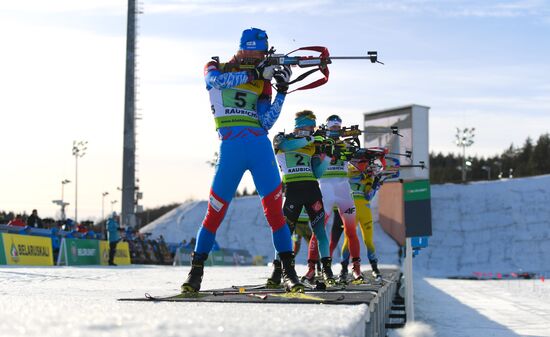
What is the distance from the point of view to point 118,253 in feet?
98.9


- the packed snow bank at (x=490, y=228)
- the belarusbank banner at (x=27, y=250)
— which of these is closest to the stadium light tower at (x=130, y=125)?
the packed snow bank at (x=490, y=228)

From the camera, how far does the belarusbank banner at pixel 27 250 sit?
21016mm

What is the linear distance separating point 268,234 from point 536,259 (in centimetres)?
2171

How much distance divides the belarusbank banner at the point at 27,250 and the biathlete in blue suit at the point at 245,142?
15385mm

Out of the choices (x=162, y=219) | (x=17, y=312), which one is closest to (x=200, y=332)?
(x=17, y=312)

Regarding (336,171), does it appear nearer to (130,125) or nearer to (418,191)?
(418,191)

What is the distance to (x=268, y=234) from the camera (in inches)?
2601

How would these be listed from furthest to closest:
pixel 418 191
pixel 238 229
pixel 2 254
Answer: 1. pixel 238 229
2. pixel 2 254
3. pixel 418 191

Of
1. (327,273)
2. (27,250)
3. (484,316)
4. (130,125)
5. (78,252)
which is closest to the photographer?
(327,273)

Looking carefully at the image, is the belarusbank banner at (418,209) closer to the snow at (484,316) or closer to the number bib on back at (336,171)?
the snow at (484,316)

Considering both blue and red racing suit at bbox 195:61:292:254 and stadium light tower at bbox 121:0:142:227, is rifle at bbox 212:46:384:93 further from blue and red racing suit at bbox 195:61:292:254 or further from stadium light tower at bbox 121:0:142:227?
stadium light tower at bbox 121:0:142:227

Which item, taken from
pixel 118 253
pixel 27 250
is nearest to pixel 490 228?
pixel 118 253

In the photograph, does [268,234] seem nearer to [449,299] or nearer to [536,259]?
[536,259]

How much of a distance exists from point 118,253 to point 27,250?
309 inches
